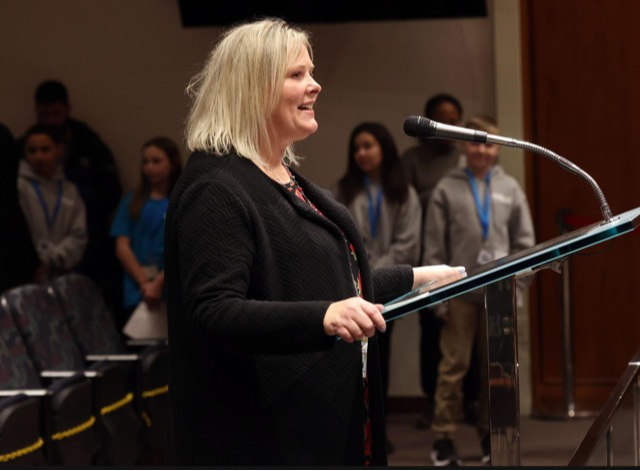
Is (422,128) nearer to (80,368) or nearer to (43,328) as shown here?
(43,328)

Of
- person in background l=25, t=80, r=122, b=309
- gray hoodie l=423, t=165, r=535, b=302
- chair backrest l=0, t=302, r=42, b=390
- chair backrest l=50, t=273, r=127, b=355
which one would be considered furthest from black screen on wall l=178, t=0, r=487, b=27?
chair backrest l=0, t=302, r=42, b=390

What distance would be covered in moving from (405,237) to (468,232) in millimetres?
306

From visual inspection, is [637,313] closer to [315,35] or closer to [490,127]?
[490,127]

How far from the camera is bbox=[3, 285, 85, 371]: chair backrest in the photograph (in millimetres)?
4301

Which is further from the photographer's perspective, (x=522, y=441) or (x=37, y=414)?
(x=522, y=441)

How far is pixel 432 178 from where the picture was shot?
593 cm

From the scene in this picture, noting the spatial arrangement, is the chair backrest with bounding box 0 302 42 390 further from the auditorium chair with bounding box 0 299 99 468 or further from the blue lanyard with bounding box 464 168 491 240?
the blue lanyard with bounding box 464 168 491 240

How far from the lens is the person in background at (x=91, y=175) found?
620 centimetres

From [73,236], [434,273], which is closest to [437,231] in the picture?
[73,236]

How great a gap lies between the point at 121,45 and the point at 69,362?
2397mm

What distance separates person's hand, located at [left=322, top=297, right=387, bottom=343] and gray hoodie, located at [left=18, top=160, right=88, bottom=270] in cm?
426

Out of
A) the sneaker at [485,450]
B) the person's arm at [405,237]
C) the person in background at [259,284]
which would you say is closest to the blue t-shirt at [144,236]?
the person's arm at [405,237]

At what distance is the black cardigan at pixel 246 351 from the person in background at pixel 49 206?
12.8ft

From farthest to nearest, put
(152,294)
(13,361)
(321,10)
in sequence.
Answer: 1. (321,10)
2. (152,294)
3. (13,361)
